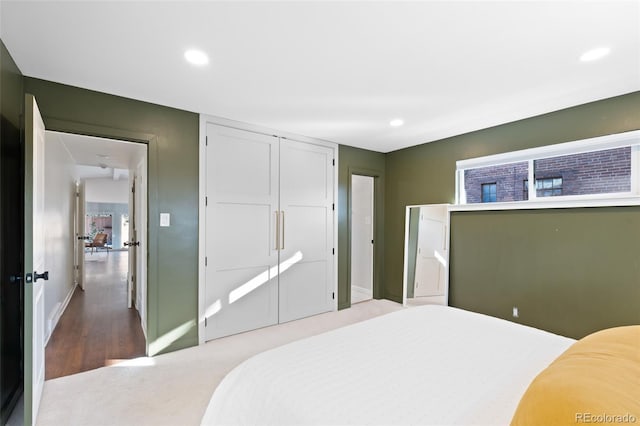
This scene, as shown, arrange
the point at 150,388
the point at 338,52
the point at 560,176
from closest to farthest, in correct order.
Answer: the point at 338,52 → the point at 150,388 → the point at 560,176

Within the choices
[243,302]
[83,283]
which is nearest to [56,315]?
[83,283]

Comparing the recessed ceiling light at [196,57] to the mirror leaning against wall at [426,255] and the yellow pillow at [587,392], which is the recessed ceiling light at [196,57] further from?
the mirror leaning against wall at [426,255]

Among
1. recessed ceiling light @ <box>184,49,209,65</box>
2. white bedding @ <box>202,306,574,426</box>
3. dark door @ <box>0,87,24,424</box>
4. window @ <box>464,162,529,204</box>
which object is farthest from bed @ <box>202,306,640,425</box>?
window @ <box>464,162,529,204</box>

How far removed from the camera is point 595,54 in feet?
6.62

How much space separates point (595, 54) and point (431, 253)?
8.79 feet

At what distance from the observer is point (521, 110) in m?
3.02

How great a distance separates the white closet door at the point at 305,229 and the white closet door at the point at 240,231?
0.15 meters

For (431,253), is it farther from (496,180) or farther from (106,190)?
(106,190)

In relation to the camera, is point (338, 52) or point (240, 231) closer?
point (338, 52)

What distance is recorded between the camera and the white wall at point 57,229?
3426 mm

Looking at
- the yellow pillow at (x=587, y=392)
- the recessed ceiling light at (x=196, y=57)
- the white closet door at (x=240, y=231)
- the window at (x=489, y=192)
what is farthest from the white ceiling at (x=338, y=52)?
the yellow pillow at (x=587, y=392)

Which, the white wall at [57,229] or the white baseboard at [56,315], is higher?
the white wall at [57,229]

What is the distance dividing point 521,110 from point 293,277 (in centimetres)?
311

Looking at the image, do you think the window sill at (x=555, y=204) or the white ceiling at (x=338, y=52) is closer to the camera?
the white ceiling at (x=338, y=52)
